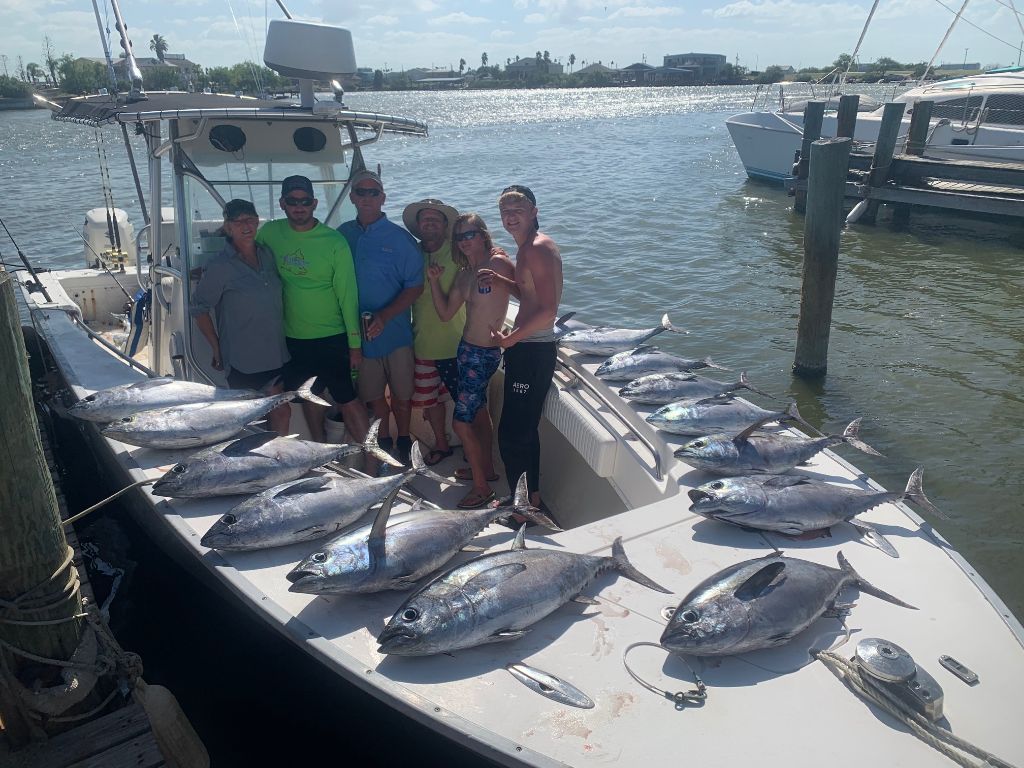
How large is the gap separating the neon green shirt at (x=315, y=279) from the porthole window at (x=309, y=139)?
101 centimetres

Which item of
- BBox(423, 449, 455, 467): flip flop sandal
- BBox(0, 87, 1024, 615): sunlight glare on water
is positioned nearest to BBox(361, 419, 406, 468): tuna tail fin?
BBox(423, 449, 455, 467): flip flop sandal

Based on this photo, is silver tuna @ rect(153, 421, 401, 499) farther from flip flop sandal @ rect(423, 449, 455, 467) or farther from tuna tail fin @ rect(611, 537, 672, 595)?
flip flop sandal @ rect(423, 449, 455, 467)

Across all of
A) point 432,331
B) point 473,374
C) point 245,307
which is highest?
point 245,307

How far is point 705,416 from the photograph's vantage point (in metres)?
3.99

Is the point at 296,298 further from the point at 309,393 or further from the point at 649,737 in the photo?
the point at 649,737

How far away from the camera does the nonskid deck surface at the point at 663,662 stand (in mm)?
2172

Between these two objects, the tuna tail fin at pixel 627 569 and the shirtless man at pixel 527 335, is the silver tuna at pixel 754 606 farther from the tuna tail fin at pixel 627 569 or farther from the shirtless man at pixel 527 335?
the shirtless man at pixel 527 335

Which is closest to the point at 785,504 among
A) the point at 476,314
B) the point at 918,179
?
the point at 476,314

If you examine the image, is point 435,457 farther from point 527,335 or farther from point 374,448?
point 374,448

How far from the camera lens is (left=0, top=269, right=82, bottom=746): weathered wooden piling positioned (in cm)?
261

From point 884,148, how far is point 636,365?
532 inches

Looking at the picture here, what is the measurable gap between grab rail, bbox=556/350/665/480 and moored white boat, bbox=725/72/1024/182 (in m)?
16.1

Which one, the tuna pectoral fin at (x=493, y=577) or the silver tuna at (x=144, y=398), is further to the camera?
the silver tuna at (x=144, y=398)

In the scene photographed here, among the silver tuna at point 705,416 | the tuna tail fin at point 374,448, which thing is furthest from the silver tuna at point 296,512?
the silver tuna at point 705,416
